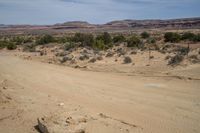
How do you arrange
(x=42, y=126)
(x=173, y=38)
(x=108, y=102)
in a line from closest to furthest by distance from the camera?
(x=42, y=126)
(x=108, y=102)
(x=173, y=38)

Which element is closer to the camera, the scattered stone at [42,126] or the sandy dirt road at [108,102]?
the scattered stone at [42,126]

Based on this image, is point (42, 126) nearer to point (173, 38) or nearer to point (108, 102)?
point (108, 102)

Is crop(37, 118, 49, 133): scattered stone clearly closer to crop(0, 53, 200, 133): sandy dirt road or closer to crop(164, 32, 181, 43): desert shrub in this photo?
crop(0, 53, 200, 133): sandy dirt road

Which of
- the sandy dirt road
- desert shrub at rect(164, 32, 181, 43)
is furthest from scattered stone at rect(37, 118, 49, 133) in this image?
desert shrub at rect(164, 32, 181, 43)

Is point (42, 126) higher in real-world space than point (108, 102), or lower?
higher

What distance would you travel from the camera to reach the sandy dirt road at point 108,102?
32.4ft

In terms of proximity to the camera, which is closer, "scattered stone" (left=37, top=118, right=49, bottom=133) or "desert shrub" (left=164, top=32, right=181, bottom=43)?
"scattered stone" (left=37, top=118, right=49, bottom=133)

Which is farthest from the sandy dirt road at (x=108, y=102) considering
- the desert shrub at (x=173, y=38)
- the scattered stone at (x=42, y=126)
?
the desert shrub at (x=173, y=38)

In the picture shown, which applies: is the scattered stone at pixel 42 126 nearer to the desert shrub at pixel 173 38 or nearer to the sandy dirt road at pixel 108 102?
the sandy dirt road at pixel 108 102

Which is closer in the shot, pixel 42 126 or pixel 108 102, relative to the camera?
pixel 42 126

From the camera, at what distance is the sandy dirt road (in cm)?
989

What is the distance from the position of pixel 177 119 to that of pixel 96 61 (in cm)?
1793

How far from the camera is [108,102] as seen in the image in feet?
42.8

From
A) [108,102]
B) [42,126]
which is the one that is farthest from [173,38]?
[42,126]
